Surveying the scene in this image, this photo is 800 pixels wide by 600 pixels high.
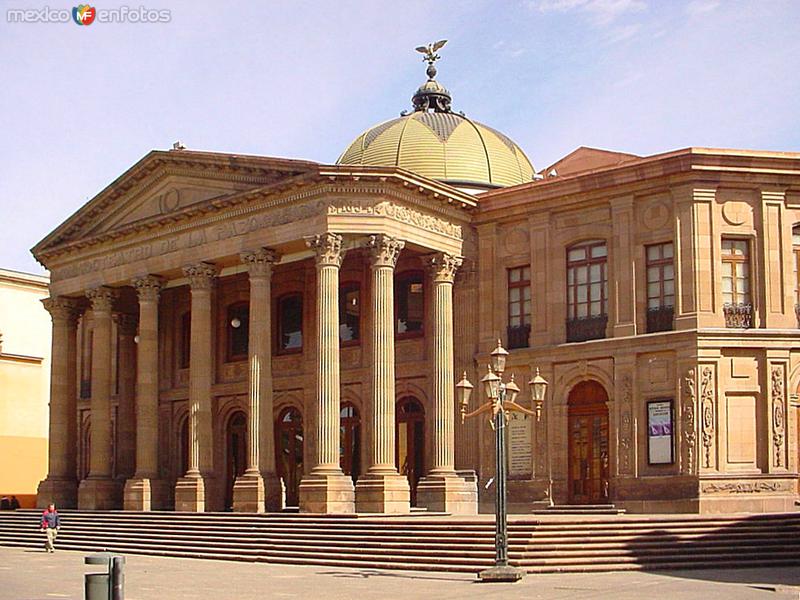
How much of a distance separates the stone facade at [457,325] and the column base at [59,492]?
0.48ft

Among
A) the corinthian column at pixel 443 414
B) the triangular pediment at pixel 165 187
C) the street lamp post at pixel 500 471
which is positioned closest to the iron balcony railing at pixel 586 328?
the corinthian column at pixel 443 414

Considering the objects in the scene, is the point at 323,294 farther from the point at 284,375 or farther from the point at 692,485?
the point at 692,485

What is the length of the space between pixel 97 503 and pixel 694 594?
25.2 m

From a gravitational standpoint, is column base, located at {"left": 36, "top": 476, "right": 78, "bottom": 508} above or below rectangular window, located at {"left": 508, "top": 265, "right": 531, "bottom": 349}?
below

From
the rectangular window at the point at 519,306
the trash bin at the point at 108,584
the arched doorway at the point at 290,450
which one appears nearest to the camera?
the trash bin at the point at 108,584

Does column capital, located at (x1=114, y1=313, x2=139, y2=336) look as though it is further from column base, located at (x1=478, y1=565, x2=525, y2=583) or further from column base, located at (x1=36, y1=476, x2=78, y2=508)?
column base, located at (x1=478, y1=565, x2=525, y2=583)

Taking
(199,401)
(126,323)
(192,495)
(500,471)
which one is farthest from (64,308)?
(500,471)

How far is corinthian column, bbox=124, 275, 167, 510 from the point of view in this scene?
1519 inches

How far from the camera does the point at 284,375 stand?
39.8 m

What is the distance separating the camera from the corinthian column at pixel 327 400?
3197cm

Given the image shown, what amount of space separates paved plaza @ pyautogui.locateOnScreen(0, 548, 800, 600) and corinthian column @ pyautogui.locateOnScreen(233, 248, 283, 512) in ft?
23.2

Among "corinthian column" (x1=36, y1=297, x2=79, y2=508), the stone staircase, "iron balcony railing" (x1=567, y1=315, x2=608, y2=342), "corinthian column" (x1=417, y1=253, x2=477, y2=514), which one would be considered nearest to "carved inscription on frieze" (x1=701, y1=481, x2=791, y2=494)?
the stone staircase

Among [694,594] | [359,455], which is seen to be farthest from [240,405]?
[694,594]

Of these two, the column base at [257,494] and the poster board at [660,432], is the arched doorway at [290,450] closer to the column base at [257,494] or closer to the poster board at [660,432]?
the column base at [257,494]
